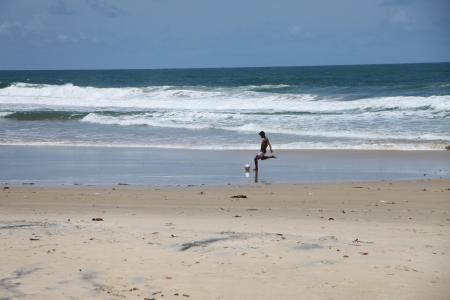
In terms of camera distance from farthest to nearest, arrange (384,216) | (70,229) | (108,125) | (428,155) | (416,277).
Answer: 1. (108,125)
2. (428,155)
3. (384,216)
4. (70,229)
5. (416,277)

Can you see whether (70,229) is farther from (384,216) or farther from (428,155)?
(428,155)

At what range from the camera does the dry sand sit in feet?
17.5

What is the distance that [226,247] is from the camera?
21.7 feet

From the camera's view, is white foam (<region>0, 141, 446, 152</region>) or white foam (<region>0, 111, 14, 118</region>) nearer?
white foam (<region>0, 141, 446, 152</region>)

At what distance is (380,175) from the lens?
44.6 feet

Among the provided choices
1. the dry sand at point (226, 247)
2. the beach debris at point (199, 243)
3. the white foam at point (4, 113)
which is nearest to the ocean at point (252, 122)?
the white foam at point (4, 113)

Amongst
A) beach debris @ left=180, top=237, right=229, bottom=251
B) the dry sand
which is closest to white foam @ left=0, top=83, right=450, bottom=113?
the dry sand

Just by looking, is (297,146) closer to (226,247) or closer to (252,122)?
(252,122)

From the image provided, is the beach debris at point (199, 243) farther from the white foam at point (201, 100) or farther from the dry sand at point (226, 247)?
the white foam at point (201, 100)

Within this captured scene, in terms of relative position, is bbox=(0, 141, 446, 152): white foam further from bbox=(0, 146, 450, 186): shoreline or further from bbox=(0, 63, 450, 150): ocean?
bbox=(0, 146, 450, 186): shoreline

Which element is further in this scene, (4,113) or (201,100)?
(201,100)

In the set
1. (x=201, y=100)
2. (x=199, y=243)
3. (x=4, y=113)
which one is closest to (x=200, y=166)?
(x=199, y=243)

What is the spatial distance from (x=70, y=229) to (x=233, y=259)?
93.8 inches

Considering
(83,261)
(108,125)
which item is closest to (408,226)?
(83,261)
